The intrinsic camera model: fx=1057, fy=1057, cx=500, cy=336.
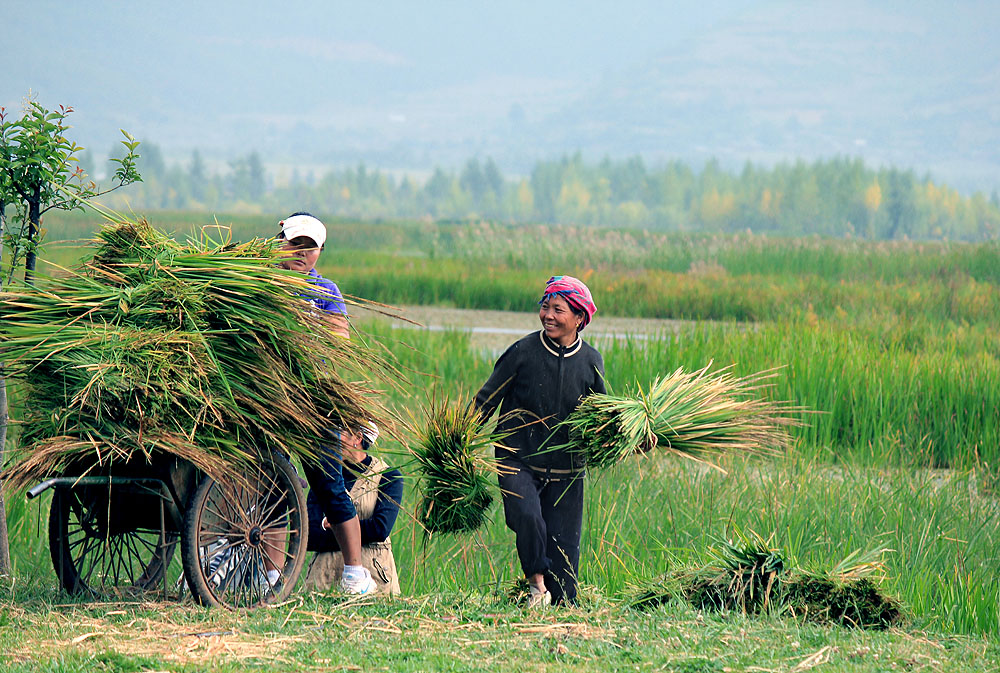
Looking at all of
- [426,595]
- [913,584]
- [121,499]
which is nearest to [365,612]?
[426,595]

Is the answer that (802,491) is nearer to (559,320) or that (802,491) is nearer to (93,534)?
(559,320)

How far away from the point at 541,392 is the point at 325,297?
0.98 meters

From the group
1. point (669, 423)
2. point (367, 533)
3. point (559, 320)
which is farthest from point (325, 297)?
point (669, 423)

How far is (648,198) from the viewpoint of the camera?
16588 cm

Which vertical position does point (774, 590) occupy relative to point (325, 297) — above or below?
below

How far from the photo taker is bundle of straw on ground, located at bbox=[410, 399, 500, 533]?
4297 mm

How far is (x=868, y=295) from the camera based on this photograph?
17.9 meters

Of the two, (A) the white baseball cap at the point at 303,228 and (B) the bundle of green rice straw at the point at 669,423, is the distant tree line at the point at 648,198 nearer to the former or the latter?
(B) the bundle of green rice straw at the point at 669,423

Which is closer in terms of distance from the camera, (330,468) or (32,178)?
(330,468)

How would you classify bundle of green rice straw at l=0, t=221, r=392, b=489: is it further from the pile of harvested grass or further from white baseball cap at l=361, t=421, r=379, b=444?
the pile of harvested grass

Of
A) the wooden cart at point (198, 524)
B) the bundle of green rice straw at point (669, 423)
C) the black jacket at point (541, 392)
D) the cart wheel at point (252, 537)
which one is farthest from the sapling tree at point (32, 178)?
the bundle of green rice straw at point (669, 423)

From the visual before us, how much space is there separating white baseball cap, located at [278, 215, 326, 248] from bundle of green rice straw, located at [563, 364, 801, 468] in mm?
1338

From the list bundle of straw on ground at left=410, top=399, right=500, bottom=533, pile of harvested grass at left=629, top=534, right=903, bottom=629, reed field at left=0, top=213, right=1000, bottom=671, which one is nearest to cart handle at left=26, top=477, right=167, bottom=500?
reed field at left=0, top=213, right=1000, bottom=671

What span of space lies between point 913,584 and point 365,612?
2.52 meters
